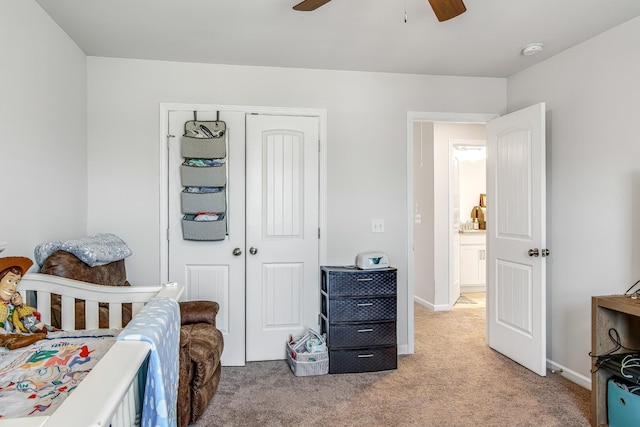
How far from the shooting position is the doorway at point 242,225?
3273 millimetres

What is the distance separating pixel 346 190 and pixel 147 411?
2638mm

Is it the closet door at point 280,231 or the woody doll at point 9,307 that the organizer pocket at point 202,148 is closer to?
the closet door at point 280,231

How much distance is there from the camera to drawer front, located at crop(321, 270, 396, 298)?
10.3ft

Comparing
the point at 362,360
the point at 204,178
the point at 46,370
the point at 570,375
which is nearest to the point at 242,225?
the point at 204,178

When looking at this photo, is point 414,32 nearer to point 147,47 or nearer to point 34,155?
point 147,47

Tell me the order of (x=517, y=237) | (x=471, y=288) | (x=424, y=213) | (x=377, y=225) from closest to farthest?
1. (x=517, y=237)
2. (x=377, y=225)
3. (x=424, y=213)
4. (x=471, y=288)

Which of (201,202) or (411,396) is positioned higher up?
(201,202)

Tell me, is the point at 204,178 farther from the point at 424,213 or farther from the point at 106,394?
the point at 424,213

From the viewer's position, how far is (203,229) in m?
3.20

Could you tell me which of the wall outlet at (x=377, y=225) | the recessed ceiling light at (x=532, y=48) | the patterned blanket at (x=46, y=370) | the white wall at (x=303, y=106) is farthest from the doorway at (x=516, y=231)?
the patterned blanket at (x=46, y=370)

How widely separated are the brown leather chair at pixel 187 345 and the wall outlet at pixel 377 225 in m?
1.57

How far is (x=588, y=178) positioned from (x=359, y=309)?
73.9 inches

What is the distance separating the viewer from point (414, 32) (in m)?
2.75

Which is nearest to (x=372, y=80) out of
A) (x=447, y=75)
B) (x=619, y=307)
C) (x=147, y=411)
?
(x=447, y=75)
